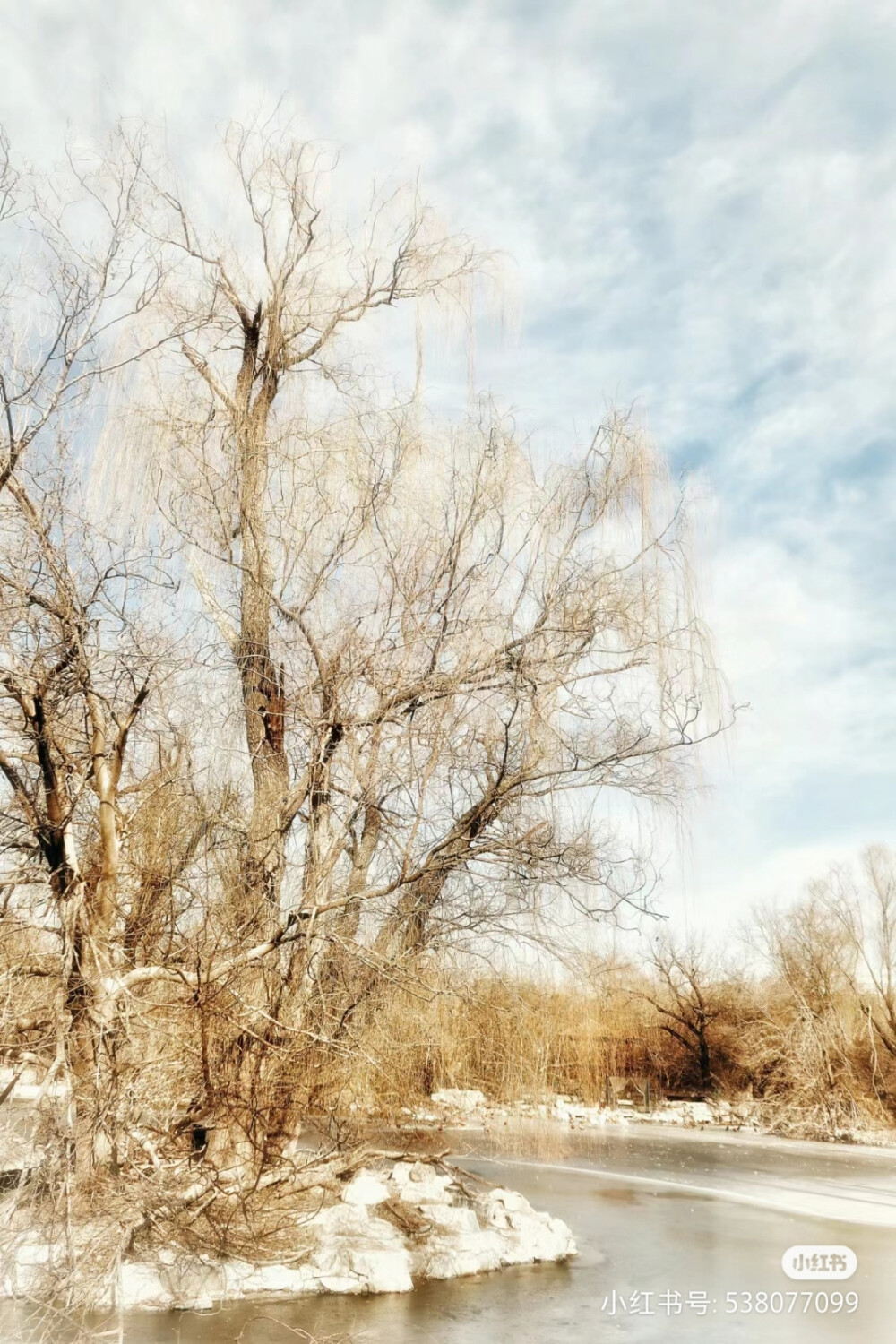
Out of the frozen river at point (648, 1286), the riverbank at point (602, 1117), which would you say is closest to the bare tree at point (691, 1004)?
the riverbank at point (602, 1117)

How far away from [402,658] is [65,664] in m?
2.17

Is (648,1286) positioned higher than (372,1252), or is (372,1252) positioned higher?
(372,1252)

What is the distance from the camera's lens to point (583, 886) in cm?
673

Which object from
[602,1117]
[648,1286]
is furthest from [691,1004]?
[648,1286]

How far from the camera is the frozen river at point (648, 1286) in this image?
A: 15.8ft

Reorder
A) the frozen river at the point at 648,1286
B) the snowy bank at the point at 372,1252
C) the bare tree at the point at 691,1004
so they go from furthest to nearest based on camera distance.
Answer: the bare tree at the point at 691,1004, the snowy bank at the point at 372,1252, the frozen river at the point at 648,1286

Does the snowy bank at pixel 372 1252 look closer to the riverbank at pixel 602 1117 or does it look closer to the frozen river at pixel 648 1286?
the frozen river at pixel 648 1286

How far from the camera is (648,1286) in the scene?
5.75m

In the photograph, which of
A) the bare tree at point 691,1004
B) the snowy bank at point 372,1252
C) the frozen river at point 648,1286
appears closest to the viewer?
the frozen river at point 648,1286

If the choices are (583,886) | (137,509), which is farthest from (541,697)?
(137,509)

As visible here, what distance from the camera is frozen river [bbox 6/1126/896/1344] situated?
4.82m

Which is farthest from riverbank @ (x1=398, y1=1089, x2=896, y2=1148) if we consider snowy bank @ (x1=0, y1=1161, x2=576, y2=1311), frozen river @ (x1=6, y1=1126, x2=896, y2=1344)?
snowy bank @ (x1=0, y1=1161, x2=576, y2=1311)

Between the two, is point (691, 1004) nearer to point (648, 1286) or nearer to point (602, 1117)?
point (602, 1117)

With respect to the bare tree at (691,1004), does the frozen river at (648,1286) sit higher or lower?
lower
